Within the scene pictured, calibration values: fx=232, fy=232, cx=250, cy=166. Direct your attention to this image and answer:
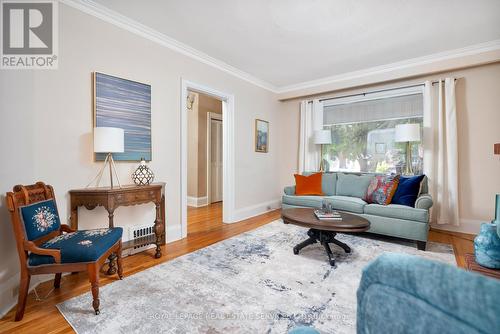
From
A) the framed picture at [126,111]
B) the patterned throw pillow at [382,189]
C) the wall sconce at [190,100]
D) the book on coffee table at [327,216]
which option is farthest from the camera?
the wall sconce at [190,100]

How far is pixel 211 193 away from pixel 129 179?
3.21 meters

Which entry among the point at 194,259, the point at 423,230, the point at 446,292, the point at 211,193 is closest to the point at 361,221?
the point at 423,230

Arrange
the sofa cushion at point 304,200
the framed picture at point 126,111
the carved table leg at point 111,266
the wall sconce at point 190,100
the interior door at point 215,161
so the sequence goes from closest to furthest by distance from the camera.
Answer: the carved table leg at point 111,266 < the framed picture at point 126,111 < the sofa cushion at point 304,200 < the wall sconce at point 190,100 < the interior door at point 215,161

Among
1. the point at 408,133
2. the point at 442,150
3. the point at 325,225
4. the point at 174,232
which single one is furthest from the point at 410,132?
the point at 174,232

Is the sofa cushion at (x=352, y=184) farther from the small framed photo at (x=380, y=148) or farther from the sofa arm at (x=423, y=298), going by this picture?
the sofa arm at (x=423, y=298)

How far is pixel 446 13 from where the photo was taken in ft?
8.36

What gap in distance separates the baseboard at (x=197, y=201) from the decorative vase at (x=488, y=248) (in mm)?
4875

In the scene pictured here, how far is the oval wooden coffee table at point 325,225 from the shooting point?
7.97 feet

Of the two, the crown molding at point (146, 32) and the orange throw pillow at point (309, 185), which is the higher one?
the crown molding at point (146, 32)

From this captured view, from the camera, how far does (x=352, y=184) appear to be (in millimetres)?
4070

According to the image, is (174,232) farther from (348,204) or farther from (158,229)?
(348,204)

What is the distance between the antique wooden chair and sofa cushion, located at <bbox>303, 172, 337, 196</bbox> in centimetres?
354

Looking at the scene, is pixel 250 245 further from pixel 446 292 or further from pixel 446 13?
pixel 446 13

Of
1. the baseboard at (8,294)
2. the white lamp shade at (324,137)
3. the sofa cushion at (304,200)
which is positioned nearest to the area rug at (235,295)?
the baseboard at (8,294)
